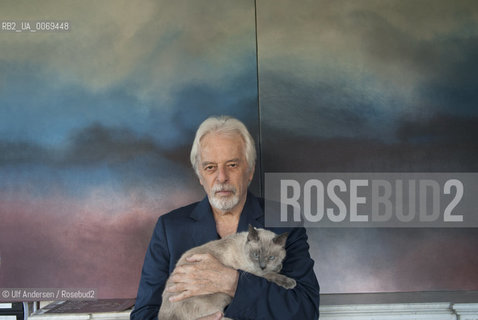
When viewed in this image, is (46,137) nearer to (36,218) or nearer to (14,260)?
(36,218)

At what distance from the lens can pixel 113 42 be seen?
9.79ft

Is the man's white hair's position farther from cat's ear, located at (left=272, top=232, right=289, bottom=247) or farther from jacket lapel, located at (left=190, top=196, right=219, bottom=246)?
cat's ear, located at (left=272, top=232, right=289, bottom=247)

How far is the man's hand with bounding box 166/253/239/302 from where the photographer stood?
82.5 inches

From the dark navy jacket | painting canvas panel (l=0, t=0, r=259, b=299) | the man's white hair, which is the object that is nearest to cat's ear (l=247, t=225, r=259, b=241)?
the dark navy jacket

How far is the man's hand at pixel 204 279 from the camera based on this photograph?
Answer: 6.88ft

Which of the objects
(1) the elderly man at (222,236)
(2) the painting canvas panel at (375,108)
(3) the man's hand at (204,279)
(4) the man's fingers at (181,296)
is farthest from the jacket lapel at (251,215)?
(2) the painting canvas panel at (375,108)

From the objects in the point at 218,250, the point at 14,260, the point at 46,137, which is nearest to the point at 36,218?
the point at 14,260

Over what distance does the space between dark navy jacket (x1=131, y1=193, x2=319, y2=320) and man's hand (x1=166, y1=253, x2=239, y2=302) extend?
5 centimetres

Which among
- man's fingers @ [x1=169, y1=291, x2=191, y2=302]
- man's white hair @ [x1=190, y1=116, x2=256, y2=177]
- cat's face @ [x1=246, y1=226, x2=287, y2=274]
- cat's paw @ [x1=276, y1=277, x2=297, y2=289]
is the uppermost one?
man's white hair @ [x1=190, y1=116, x2=256, y2=177]

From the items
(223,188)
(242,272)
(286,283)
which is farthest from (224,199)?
(286,283)

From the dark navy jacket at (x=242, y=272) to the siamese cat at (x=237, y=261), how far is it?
5 centimetres

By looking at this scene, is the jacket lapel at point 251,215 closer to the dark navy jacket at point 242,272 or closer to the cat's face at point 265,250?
the dark navy jacket at point 242,272

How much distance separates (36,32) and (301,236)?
2.03 meters

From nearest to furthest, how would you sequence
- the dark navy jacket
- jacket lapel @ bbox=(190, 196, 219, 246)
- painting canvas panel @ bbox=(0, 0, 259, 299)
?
the dark navy jacket < jacket lapel @ bbox=(190, 196, 219, 246) < painting canvas panel @ bbox=(0, 0, 259, 299)
